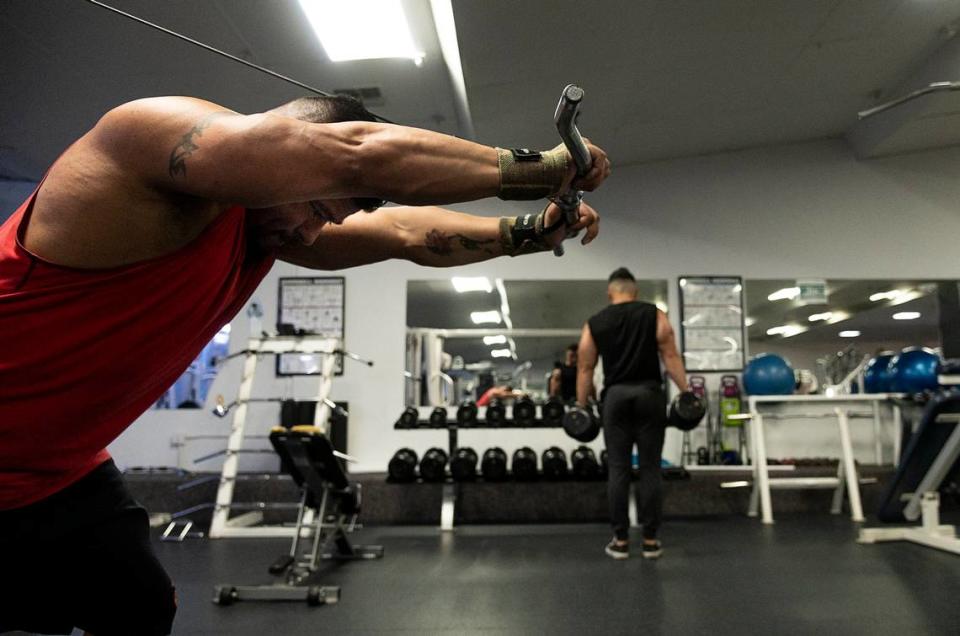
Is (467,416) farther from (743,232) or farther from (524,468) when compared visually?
(743,232)

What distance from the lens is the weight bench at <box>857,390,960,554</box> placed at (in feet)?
10.6

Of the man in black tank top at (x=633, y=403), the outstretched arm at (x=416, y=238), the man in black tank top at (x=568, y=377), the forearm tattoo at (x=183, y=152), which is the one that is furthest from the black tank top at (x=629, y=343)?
the forearm tattoo at (x=183, y=152)

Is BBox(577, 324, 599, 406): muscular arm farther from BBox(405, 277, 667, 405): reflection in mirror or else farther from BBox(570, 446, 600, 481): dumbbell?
BBox(405, 277, 667, 405): reflection in mirror

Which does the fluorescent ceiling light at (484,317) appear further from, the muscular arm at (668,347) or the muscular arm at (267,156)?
the muscular arm at (267,156)

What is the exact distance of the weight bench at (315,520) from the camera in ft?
7.69

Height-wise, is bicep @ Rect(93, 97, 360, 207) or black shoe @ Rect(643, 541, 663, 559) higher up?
bicep @ Rect(93, 97, 360, 207)

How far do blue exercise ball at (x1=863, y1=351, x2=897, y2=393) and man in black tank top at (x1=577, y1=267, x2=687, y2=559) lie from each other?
2.26 meters

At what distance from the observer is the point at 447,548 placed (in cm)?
345

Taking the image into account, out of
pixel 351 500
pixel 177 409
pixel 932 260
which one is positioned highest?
pixel 932 260

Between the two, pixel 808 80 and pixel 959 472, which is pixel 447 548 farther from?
pixel 808 80

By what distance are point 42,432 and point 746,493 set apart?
4.69m

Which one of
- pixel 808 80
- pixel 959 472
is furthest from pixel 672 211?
pixel 959 472

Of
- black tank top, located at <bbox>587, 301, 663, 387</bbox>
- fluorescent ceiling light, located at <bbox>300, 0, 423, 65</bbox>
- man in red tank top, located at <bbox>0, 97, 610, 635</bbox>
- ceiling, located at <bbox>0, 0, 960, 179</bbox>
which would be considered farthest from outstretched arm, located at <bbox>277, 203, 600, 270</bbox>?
fluorescent ceiling light, located at <bbox>300, 0, 423, 65</bbox>

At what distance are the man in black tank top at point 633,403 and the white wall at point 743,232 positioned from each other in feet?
6.12
